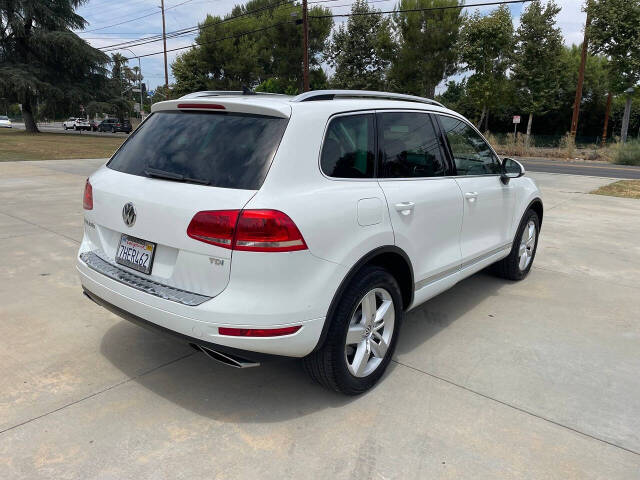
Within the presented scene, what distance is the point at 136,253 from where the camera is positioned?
280 centimetres

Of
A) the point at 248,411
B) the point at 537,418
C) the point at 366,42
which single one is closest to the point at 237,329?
the point at 248,411

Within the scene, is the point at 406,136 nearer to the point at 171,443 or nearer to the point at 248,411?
the point at 248,411

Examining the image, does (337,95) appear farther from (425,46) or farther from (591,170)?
(425,46)

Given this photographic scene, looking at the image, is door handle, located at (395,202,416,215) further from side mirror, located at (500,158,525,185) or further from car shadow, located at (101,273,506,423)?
side mirror, located at (500,158,525,185)

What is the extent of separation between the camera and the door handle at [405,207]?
3.07m

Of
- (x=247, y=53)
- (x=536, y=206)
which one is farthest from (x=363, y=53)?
(x=536, y=206)

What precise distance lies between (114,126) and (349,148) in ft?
171

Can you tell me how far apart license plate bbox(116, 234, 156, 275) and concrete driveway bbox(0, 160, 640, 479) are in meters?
0.79

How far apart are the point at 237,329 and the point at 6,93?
136 ft

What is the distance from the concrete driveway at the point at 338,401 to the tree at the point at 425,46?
37542 millimetres

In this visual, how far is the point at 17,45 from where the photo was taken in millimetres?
38062

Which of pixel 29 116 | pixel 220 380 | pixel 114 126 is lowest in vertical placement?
pixel 220 380

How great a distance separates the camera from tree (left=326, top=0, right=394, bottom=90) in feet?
137

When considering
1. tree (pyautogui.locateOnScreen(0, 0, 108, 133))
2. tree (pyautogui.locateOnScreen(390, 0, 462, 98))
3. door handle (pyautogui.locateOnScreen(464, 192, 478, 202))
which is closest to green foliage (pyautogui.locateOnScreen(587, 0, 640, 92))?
tree (pyautogui.locateOnScreen(390, 0, 462, 98))
